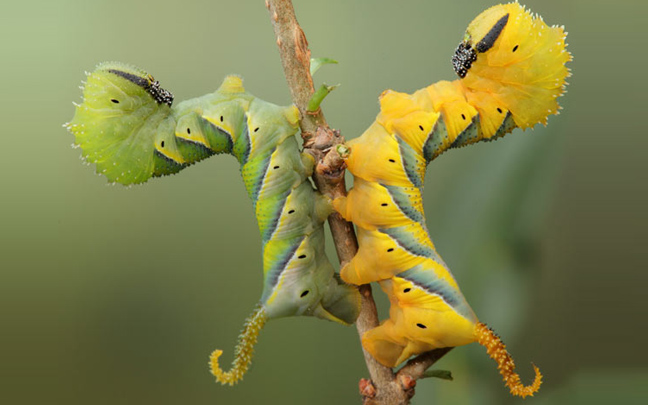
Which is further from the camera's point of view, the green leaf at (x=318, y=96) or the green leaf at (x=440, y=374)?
the green leaf at (x=440, y=374)

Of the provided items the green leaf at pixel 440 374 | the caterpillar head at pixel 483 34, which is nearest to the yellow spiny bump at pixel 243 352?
the green leaf at pixel 440 374

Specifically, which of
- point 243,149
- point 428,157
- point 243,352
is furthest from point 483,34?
point 243,352

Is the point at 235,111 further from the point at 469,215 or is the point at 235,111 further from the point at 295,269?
the point at 469,215

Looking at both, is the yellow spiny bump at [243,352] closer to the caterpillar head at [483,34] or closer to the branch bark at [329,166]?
the branch bark at [329,166]

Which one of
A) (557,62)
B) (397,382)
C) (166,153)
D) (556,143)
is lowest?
(397,382)

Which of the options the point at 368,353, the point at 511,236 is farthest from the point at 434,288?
the point at 511,236
